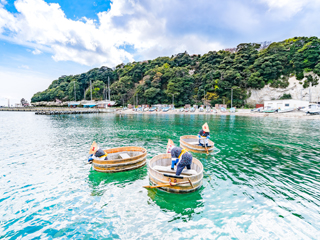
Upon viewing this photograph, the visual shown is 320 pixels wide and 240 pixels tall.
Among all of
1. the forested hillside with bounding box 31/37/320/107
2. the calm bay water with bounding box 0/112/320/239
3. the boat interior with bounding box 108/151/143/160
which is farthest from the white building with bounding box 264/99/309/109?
the boat interior with bounding box 108/151/143/160

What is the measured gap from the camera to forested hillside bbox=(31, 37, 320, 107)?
71875 millimetres

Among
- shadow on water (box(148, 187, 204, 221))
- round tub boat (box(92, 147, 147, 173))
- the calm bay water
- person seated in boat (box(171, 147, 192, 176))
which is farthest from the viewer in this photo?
round tub boat (box(92, 147, 147, 173))

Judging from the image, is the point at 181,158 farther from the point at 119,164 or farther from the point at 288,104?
the point at 288,104

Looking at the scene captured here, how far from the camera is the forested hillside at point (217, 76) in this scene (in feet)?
236

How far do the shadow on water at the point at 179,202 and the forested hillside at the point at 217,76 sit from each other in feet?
258

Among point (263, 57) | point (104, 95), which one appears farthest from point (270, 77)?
point (104, 95)

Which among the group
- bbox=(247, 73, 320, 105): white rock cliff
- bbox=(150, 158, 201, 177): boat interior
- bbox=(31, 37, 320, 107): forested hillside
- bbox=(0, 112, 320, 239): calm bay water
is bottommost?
bbox=(0, 112, 320, 239): calm bay water

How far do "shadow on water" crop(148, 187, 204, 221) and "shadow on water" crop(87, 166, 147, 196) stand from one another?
77.9 inches

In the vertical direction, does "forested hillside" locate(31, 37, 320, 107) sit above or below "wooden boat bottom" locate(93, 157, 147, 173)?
above

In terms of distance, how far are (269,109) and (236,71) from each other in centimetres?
2757

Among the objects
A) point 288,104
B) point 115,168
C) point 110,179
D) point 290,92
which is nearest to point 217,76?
point 290,92

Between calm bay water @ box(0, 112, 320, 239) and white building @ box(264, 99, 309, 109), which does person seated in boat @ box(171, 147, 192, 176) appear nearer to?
calm bay water @ box(0, 112, 320, 239)

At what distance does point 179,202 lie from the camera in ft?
26.1

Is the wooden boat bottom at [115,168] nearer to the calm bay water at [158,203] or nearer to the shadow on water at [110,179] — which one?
the shadow on water at [110,179]
